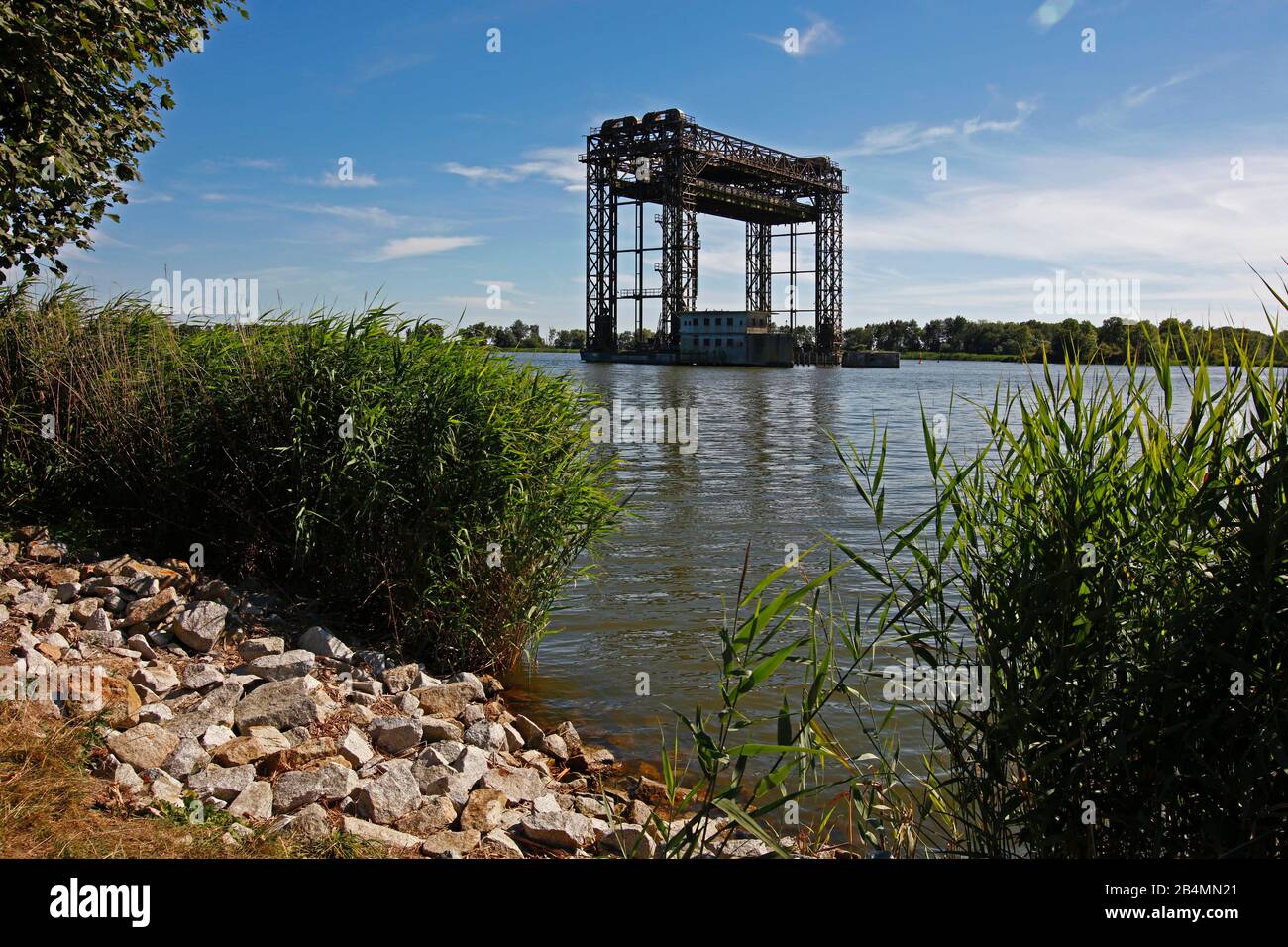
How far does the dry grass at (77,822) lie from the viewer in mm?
3422

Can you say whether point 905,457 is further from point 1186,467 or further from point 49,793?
point 49,793

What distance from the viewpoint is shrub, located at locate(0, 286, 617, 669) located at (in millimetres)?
7176

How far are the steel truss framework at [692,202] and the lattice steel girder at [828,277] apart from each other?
10 cm

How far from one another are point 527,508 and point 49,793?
12.9ft

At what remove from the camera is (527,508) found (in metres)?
7.27

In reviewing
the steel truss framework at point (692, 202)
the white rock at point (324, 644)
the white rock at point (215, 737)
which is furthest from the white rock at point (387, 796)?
the steel truss framework at point (692, 202)

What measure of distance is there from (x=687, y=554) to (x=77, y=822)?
9513 millimetres

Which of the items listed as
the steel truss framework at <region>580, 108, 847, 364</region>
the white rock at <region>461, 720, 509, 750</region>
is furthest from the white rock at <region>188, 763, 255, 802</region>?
the steel truss framework at <region>580, 108, 847, 364</region>

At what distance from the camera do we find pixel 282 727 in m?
5.51

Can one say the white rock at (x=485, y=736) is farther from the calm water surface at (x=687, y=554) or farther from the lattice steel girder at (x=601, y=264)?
the lattice steel girder at (x=601, y=264)

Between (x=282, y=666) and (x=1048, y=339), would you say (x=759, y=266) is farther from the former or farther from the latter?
(x=282, y=666)

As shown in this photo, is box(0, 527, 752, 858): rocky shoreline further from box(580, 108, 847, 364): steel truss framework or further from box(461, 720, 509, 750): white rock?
box(580, 108, 847, 364): steel truss framework

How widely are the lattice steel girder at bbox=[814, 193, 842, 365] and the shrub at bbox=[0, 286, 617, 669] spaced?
306ft

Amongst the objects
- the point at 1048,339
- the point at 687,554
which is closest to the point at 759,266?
the point at 1048,339
